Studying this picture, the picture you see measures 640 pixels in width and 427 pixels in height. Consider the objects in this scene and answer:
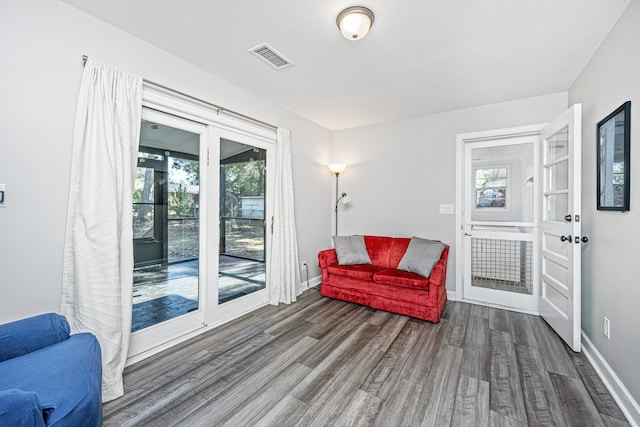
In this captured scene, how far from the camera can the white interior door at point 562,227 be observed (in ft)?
7.62

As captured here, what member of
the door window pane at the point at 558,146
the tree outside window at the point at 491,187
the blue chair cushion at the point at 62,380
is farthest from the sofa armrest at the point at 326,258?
the door window pane at the point at 558,146

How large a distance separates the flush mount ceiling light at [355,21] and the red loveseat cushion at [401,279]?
2.42 meters

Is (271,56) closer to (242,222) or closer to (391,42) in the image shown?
(391,42)

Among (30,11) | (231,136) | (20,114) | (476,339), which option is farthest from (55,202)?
(476,339)

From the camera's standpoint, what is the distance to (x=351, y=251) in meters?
3.87

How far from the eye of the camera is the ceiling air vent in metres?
2.33

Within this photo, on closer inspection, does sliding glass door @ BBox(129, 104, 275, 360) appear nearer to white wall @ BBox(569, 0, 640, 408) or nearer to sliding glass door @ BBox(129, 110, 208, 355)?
sliding glass door @ BBox(129, 110, 208, 355)

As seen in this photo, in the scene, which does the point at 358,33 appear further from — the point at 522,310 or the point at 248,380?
the point at 522,310

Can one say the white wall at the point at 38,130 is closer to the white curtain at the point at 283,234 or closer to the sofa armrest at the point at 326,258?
the white curtain at the point at 283,234

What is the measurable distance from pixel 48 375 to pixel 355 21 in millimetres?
2597

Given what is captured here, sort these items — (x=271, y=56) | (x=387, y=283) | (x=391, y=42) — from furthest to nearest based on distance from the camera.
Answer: (x=387, y=283) < (x=271, y=56) < (x=391, y=42)

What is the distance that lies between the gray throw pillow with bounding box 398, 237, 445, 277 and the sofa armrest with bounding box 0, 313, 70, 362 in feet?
10.2

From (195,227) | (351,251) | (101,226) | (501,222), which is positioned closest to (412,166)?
(501,222)

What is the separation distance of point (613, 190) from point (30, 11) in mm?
4070
